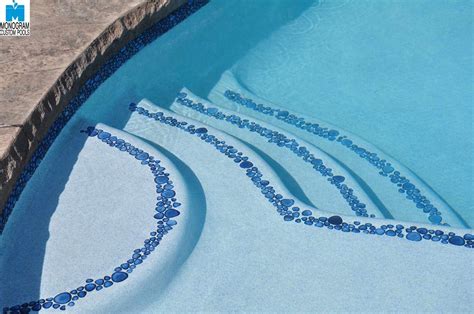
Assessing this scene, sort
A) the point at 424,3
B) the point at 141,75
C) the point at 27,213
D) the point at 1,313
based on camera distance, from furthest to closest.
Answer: the point at 424,3 → the point at 141,75 → the point at 27,213 → the point at 1,313

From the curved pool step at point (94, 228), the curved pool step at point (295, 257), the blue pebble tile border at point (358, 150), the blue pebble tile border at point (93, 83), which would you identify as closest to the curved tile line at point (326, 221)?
the curved pool step at point (295, 257)

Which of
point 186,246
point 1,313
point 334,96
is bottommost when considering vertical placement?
point 1,313

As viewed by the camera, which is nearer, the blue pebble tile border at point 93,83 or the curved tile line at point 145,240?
the curved tile line at point 145,240

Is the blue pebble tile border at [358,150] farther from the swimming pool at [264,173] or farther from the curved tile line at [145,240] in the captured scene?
the curved tile line at [145,240]

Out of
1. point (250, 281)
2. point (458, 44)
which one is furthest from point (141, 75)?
point (458, 44)

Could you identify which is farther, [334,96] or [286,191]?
[334,96]

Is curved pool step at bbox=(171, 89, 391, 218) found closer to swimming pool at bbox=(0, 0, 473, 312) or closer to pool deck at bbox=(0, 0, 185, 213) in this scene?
swimming pool at bbox=(0, 0, 473, 312)

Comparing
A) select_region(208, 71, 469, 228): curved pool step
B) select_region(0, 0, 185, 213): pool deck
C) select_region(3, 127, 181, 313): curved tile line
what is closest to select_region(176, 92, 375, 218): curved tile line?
select_region(208, 71, 469, 228): curved pool step

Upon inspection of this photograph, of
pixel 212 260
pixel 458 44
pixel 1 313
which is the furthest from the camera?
pixel 458 44

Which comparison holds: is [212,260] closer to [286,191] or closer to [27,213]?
[286,191]
